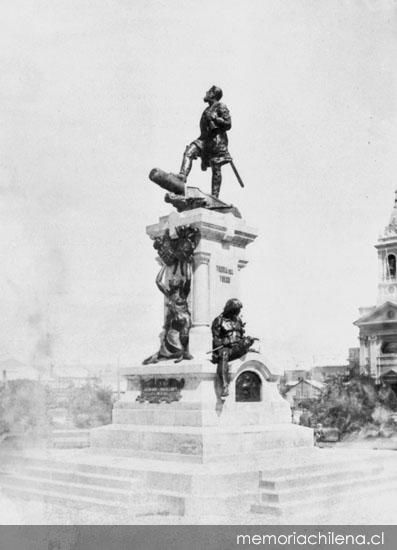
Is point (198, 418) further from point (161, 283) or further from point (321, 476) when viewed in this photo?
point (161, 283)

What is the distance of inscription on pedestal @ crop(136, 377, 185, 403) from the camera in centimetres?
1533

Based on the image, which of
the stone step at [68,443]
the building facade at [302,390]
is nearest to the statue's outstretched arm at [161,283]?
the stone step at [68,443]

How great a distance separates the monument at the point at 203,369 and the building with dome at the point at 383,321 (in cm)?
5016

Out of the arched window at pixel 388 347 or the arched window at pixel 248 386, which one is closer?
the arched window at pixel 248 386

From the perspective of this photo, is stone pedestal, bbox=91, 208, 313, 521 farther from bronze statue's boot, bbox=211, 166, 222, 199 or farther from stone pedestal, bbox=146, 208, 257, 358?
bronze statue's boot, bbox=211, 166, 222, 199

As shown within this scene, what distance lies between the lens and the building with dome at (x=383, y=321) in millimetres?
65688

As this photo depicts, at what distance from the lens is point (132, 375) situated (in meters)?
16.4

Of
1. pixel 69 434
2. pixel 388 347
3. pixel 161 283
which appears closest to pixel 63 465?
pixel 161 283

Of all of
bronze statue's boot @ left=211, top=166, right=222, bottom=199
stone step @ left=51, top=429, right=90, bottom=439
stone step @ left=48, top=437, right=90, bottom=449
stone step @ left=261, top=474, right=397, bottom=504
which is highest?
bronze statue's boot @ left=211, top=166, right=222, bottom=199

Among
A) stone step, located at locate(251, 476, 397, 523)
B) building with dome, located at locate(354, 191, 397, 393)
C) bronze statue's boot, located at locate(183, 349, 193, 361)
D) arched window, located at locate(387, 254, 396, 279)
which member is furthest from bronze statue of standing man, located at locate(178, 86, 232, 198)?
arched window, located at locate(387, 254, 396, 279)

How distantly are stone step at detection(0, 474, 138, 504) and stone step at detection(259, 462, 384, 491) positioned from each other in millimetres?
2201

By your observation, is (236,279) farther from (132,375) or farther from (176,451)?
(176,451)

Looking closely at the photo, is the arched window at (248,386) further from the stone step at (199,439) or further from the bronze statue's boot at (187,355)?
the bronze statue's boot at (187,355)

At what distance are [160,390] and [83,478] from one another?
2.60 m
